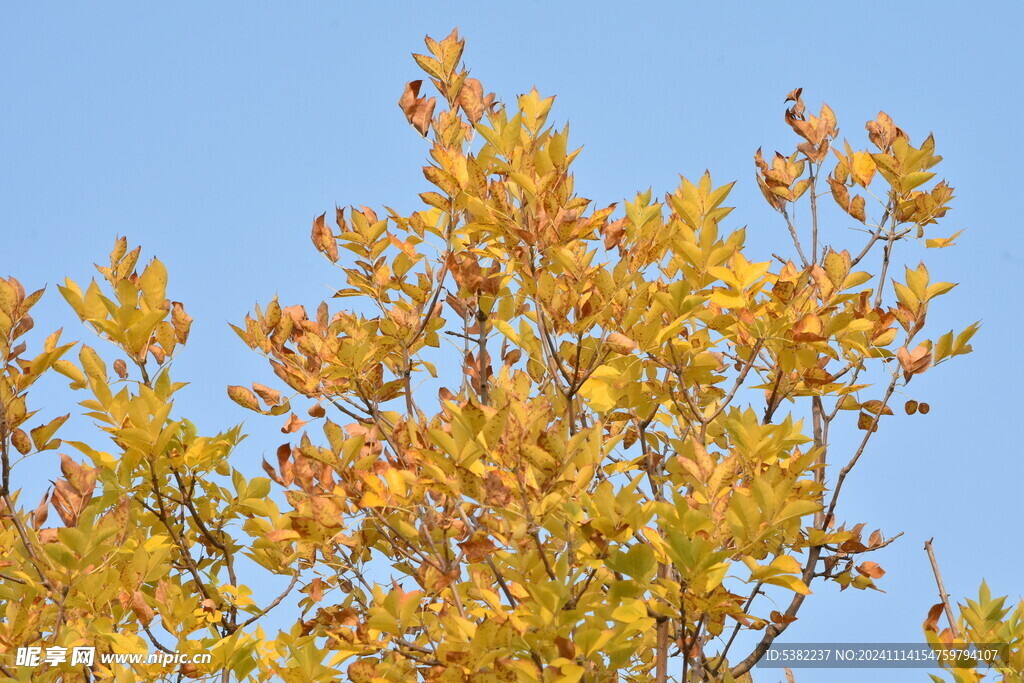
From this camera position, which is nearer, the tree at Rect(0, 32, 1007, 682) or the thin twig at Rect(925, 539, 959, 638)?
the tree at Rect(0, 32, 1007, 682)

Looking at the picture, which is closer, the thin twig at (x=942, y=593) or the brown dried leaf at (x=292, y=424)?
the brown dried leaf at (x=292, y=424)

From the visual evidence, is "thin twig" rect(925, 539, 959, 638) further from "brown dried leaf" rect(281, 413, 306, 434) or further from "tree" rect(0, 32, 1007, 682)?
"brown dried leaf" rect(281, 413, 306, 434)

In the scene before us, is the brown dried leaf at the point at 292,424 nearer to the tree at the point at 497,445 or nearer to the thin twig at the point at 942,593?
the tree at the point at 497,445

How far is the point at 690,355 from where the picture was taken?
2504mm

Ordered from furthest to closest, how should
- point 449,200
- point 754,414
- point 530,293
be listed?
point 449,200
point 530,293
point 754,414

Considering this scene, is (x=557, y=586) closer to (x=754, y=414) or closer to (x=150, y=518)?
(x=754, y=414)

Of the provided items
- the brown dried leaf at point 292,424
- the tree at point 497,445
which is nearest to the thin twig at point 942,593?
the tree at point 497,445

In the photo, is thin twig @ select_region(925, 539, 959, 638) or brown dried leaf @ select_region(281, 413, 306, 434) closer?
brown dried leaf @ select_region(281, 413, 306, 434)

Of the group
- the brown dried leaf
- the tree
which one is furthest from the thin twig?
the brown dried leaf

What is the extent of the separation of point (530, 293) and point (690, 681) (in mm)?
1128

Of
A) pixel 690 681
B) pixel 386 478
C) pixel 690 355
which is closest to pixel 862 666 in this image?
pixel 690 681

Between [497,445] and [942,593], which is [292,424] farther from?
[942,593]

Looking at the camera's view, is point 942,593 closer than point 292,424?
No

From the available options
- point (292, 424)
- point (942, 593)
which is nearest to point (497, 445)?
point (292, 424)
